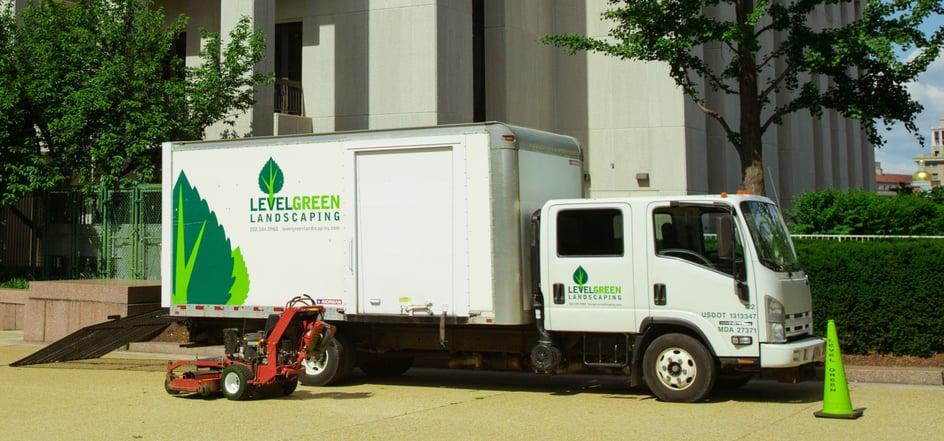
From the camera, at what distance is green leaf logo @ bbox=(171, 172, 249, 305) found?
13.8 m

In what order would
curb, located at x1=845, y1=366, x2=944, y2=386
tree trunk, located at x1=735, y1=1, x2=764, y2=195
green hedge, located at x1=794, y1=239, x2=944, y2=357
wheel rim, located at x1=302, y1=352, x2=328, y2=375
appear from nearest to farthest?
curb, located at x1=845, y1=366, x2=944, y2=386 → wheel rim, located at x1=302, y1=352, x2=328, y2=375 → green hedge, located at x1=794, y1=239, x2=944, y2=357 → tree trunk, located at x1=735, y1=1, x2=764, y2=195

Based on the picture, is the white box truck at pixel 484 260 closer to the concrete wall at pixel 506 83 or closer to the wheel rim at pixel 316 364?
the wheel rim at pixel 316 364

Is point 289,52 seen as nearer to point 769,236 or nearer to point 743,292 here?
point 769,236

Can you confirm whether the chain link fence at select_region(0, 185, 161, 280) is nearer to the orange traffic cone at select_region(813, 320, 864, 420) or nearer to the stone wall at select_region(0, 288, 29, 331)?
the stone wall at select_region(0, 288, 29, 331)

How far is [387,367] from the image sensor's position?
14617mm

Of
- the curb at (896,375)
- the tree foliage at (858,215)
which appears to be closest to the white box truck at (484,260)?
the curb at (896,375)

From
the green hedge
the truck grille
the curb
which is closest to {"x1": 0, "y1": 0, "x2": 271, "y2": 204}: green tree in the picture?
the green hedge

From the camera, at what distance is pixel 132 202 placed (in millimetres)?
20938

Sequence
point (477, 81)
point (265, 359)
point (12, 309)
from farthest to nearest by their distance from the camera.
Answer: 1. point (477, 81)
2. point (12, 309)
3. point (265, 359)

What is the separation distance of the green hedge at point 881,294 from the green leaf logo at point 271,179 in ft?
24.0

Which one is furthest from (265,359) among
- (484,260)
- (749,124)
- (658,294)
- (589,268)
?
(749,124)

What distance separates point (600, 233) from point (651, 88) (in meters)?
19.6

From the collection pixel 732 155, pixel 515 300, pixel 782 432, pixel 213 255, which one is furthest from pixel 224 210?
pixel 732 155

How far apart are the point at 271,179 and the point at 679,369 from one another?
18.4 ft
